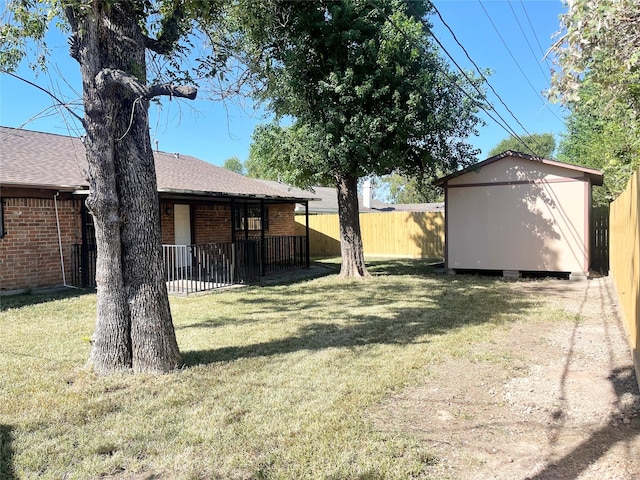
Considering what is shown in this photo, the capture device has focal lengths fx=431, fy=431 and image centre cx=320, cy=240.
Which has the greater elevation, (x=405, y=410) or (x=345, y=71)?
(x=345, y=71)

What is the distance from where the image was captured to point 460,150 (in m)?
11.3

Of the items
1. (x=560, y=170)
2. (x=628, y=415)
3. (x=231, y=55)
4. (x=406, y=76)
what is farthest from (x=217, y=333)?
(x=560, y=170)

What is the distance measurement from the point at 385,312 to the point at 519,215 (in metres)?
6.08

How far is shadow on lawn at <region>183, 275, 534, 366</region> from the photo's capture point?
5.36m

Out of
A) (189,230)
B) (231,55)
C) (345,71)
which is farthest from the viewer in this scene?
(189,230)

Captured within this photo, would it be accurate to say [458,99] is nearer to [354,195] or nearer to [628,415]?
[354,195]

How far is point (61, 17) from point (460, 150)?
30.8ft

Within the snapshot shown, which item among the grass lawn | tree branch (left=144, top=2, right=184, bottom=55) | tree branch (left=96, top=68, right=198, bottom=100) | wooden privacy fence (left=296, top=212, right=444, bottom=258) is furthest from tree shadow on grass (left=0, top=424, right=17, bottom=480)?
wooden privacy fence (left=296, top=212, right=444, bottom=258)

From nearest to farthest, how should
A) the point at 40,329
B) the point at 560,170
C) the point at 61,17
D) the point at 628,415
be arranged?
the point at 628,415 < the point at 61,17 < the point at 40,329 < the point at 560,170

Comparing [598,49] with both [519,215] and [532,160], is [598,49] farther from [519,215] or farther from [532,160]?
[519,215]

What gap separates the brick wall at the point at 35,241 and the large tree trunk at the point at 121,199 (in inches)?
269

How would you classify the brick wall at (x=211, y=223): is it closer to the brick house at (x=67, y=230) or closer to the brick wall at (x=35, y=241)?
the brick house at (x=67, y=230)

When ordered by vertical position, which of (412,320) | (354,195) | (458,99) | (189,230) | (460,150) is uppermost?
(458,99)

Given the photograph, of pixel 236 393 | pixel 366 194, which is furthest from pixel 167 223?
pixel 366 194
